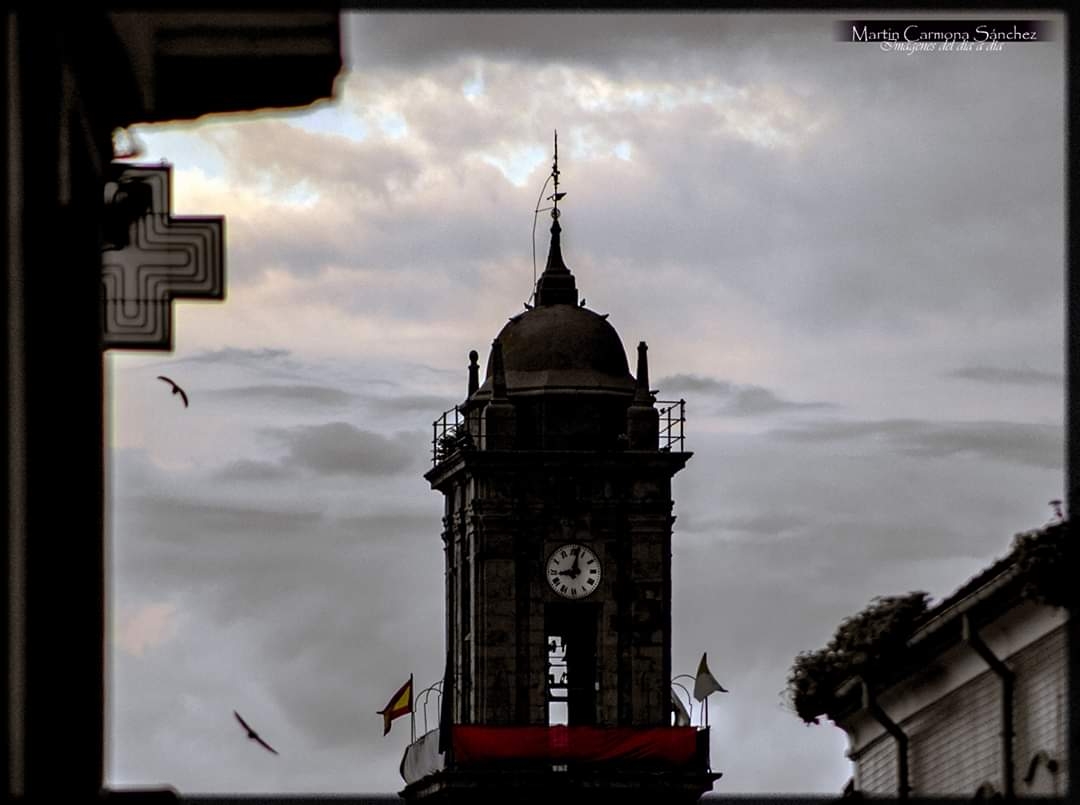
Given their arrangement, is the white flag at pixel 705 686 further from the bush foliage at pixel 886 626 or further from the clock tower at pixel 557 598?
the bush foliage at pixel 886 626

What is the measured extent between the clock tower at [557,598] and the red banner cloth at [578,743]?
41mm

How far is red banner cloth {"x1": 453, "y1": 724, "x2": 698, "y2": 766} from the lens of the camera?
111312 mm

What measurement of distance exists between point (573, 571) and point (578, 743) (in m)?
5.81

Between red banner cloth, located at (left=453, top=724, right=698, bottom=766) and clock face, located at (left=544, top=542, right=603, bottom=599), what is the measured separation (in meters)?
4.41

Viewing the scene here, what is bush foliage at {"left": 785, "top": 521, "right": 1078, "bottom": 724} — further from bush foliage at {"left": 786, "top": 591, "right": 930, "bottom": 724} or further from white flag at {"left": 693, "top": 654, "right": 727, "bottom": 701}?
white flag at {"left": 693, "top": 654, "right": 727, "bottom": 701}

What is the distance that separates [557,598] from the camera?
11475 centimetres

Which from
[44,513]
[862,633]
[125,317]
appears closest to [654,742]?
[862,633]

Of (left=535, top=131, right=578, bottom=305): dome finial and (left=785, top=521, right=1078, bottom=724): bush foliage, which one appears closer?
(left=785, top=521, right=1078, bottom=724): bush foliage

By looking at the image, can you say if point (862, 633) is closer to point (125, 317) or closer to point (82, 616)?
point (125, 317)

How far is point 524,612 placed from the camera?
113m

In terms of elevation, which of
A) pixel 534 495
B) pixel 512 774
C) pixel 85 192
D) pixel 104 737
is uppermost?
pixel 534 495

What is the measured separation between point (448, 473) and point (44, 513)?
9948 cm

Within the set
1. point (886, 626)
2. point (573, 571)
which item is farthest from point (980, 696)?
point (573, 571)

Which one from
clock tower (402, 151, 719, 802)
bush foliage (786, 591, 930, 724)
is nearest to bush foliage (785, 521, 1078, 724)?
bush foliage (786, 591, 930, 724)
